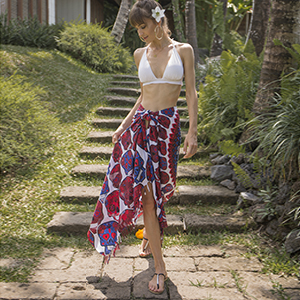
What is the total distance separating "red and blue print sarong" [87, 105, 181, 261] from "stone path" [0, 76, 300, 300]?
0.92 feet

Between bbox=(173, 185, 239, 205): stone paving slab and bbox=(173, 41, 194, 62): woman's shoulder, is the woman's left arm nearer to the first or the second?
bbox=(173, 41, 194, 62): woman's shoulder

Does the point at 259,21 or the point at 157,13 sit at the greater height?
the point at 259,21

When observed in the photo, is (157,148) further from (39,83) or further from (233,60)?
(39,83)

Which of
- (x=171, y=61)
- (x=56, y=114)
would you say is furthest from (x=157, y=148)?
(x=56, y=114)

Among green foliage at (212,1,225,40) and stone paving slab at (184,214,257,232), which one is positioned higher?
green foliage at (212,1,225,40)

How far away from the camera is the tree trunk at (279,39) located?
13.2 feet

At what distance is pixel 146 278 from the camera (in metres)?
2.62

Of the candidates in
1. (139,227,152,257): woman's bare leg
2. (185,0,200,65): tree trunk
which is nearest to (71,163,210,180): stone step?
(139,227,152,257): woman's bare leg

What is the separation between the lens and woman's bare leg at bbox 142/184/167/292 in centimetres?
247

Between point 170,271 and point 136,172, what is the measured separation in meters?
0.92

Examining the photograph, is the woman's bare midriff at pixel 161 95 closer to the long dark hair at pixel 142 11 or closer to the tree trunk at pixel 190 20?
the long dark hair at pixel 142 11

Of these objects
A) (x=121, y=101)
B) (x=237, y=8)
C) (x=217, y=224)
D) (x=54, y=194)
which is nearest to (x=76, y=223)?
(x=54, y=194)

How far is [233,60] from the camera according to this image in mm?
5559

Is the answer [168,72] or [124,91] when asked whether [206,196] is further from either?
[124,91]
